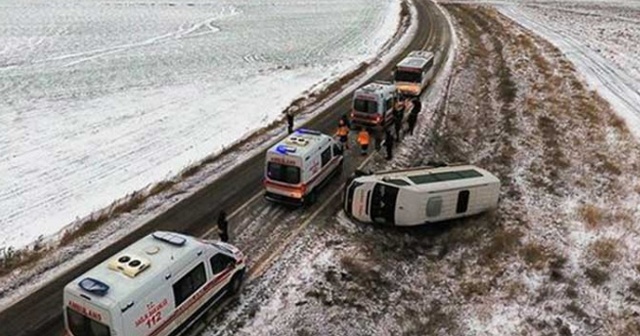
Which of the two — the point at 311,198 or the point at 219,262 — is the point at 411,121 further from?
the point at 219,262

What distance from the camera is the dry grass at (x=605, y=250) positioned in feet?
61.7

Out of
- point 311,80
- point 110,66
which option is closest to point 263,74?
point 311,80

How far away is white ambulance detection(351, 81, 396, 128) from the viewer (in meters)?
29.9

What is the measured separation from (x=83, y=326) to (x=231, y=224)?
27.9ft

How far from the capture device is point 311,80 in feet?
154

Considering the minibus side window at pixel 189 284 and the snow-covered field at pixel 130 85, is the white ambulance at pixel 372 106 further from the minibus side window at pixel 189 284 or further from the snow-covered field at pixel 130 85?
the minibus side window at pixel 189 284

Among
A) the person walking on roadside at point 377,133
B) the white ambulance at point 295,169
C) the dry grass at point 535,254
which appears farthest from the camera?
the person walking on roadside at point 377,133

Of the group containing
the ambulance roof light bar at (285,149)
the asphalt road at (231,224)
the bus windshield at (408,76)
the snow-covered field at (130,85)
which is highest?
→ the ambulance roof light bar at (285,149)

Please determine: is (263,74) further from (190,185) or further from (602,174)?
(602,174)

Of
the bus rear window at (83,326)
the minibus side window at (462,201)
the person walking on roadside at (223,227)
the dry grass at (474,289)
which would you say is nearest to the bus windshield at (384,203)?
the minibus side window at (462,201)

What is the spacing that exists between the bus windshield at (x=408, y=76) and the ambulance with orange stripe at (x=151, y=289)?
77.0 ft

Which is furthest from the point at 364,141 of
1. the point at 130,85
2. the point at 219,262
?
the point at 130,85

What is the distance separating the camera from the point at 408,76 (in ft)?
122

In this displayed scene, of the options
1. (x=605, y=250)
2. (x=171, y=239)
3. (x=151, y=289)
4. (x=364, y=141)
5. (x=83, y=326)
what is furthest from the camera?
(x=364, y=141)
